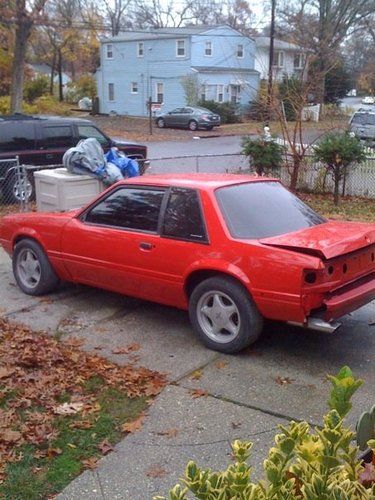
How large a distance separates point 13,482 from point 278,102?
40.7 ft

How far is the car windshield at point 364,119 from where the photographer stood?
1086 inches

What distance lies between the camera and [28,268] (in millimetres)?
7000

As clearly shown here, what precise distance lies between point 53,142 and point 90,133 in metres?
1.10

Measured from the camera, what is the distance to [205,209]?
5.41 metres

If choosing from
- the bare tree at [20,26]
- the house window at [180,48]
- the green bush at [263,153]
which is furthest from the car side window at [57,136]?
the house window at [180,48]

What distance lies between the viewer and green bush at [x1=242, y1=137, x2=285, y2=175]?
13867 millimetres

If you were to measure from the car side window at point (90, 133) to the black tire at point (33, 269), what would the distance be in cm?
799

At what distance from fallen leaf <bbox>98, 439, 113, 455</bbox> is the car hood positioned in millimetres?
2034

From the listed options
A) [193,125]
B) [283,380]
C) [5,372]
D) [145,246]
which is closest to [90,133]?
[145,246]

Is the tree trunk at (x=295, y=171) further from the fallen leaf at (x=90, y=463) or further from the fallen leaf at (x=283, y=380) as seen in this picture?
the fallen leaf at (x=90, y=463)

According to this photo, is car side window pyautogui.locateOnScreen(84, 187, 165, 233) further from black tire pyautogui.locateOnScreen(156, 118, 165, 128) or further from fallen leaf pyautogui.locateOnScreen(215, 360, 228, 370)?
black tire pyautogui.locateOnScreen(156, 118, 165, 128)

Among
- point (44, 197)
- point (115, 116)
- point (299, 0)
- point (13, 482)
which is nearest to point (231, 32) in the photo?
point (299, 0)

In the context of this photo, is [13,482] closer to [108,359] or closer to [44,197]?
[108,359]

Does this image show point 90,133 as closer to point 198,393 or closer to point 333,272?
point 333,272
